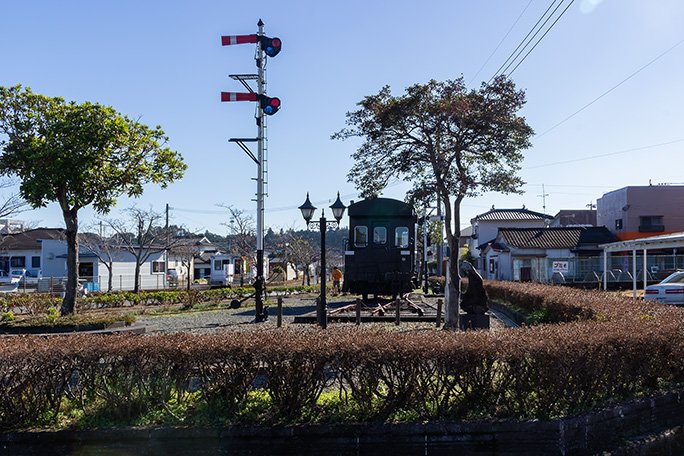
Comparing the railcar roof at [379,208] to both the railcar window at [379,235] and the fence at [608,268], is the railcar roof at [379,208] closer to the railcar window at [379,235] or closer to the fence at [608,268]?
the railcar window at [379,235]

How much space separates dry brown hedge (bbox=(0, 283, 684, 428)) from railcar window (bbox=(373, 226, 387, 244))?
546 inches

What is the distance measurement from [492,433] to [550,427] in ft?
1.68

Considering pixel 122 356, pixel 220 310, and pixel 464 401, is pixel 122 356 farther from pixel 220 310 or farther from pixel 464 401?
pixel 220 310

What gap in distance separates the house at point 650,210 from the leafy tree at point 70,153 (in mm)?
32807

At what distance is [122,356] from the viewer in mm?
4836

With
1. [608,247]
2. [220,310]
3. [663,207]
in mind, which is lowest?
[220,310]

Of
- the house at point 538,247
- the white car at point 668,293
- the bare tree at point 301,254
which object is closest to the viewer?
the white car at point 668,293

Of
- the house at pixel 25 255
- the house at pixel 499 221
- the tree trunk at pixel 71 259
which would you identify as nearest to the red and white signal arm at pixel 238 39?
the tree trunk at pixel 71 259

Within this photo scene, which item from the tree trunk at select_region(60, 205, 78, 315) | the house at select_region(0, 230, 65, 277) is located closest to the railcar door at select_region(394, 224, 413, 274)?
the tree trunk at select_region(60, 205, 78, 315)

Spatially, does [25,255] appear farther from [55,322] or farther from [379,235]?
[55,322]

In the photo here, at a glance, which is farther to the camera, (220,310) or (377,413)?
(220,310)

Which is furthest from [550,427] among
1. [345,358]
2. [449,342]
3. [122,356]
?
[122,356]

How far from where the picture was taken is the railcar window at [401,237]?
62.3ft

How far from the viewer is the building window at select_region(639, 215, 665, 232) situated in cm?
3547
